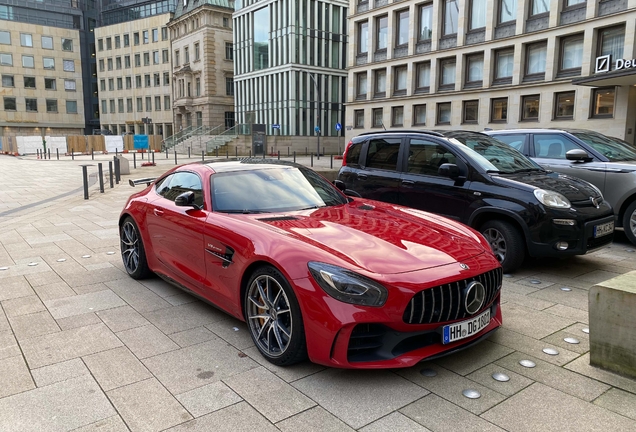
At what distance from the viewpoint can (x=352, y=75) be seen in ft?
143

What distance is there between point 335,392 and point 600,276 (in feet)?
14.0

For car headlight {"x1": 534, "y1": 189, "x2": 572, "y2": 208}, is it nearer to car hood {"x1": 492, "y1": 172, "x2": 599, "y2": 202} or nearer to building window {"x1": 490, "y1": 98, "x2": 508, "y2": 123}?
car hood {"x1": 492, "y1": 172, "x2": 599, "y2": 202}

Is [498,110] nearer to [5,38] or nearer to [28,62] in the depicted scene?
[28,62]

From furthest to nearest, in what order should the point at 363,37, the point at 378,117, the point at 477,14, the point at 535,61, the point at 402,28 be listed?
the point at 363,37
the point at 378,117
the point at 402,28
the point at 477,14
the point at 535,61

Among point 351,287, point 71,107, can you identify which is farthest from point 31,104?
point 351,287

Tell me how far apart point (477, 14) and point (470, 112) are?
661 cm

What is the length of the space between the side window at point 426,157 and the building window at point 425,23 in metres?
33.1

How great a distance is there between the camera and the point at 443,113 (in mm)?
36844

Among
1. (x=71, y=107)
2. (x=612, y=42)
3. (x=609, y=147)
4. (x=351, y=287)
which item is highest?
(x=71, y=107)

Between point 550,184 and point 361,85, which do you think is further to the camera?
point 361,85

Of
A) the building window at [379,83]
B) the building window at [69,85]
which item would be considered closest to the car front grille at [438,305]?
the building window at [379,83]

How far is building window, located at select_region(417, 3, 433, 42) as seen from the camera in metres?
36.9

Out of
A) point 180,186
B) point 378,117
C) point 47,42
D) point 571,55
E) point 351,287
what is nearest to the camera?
point 351,287

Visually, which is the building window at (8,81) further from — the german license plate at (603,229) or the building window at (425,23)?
the german license plate at (603,229)
